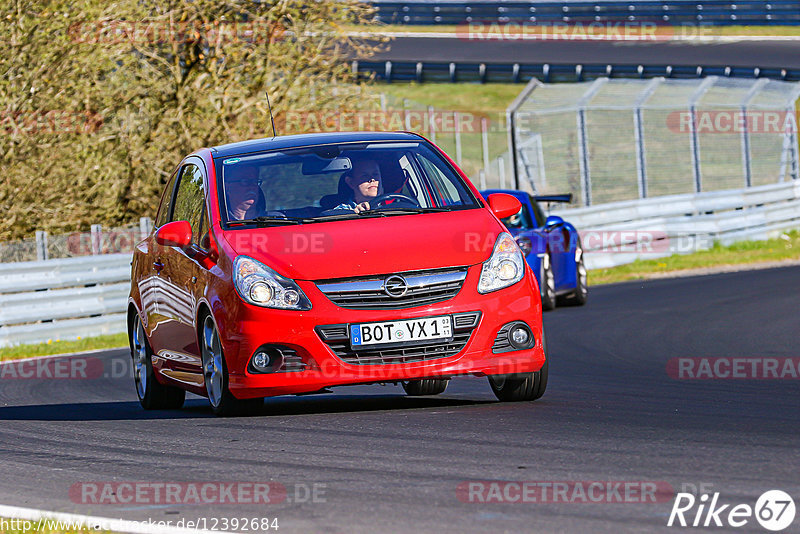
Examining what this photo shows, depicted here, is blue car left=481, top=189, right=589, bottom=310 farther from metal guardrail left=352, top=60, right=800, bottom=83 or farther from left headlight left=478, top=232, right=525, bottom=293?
metal guardrail left=352, top=60, right=800, bottom=83

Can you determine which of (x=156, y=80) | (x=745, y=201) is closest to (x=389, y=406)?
(x=156, y=80)

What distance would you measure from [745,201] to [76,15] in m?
12.6

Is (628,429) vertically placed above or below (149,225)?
above

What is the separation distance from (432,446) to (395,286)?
1.27 m

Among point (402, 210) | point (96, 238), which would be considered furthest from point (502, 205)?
point (96, 238)

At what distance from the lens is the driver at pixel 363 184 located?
9039 mm

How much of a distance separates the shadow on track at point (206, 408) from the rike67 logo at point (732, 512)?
3642 mm

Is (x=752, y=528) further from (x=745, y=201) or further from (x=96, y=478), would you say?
(x=745, y=201)

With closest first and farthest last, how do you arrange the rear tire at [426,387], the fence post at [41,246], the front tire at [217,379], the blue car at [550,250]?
1. the front tire at [217,379]
2. the rear tire at [426,387]
3. the blue car at [550,250]
4. the fence post at [41,246]

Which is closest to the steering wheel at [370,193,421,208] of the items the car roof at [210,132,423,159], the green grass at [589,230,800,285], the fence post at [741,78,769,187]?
the car roof at [210,132,423,159]

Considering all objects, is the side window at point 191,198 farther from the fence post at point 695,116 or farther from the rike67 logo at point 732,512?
the fence post at point 695,116

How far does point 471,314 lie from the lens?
27.3ft

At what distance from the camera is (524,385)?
890 cm

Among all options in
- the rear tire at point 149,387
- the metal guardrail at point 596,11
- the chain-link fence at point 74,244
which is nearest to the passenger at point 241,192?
the rear tire at point 149,387
